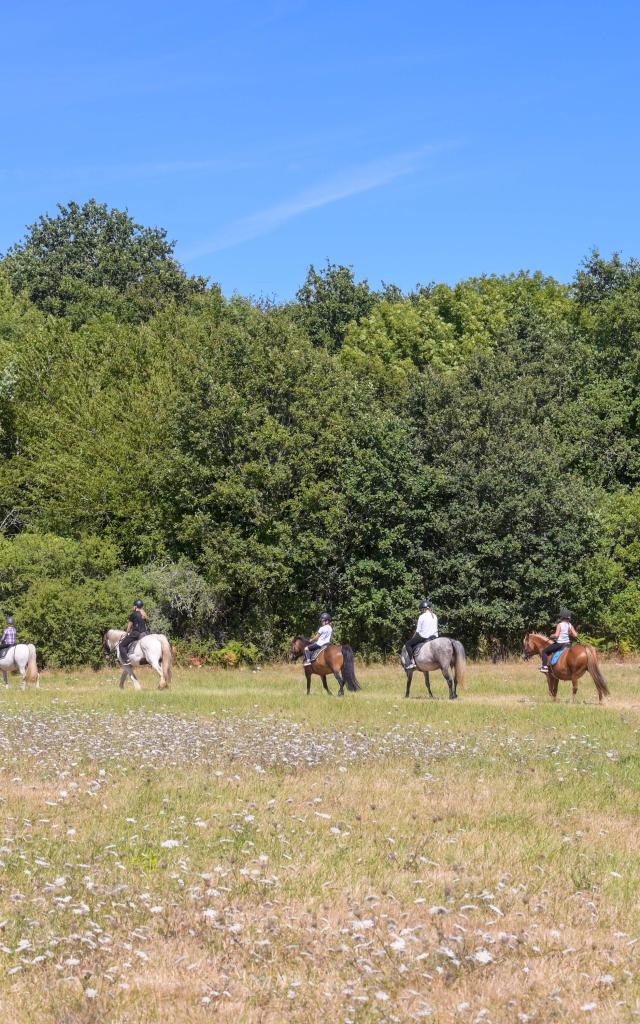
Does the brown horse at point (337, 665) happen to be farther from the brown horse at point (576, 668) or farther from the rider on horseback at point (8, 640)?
the rider on horseback at point (8, 640)

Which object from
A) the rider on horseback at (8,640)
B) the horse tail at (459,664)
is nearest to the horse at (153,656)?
the rider on horseback at (8,640)

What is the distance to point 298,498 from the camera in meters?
53.9

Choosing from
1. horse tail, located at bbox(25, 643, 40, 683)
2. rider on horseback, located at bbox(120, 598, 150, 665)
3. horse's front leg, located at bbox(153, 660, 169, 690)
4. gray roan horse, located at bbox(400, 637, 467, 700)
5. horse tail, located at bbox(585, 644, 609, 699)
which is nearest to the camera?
horse tail, located at bbox(585, 644, 609, 699)

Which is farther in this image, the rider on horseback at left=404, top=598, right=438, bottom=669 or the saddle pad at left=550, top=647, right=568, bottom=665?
the rider on horseback at left=404, top=598, right=438, bottom=669

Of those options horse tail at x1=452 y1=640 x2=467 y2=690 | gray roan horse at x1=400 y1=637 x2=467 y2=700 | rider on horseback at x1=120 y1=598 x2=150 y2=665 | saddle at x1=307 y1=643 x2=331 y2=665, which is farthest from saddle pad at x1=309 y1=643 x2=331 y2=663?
rider on horseback at x1=120 y1=598 x2=150 y2=665

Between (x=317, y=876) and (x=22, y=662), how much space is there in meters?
29.6

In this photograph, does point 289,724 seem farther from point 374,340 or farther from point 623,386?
point 374,340

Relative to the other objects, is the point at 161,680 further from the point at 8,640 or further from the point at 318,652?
the point at 8,640

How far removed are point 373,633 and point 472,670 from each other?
31.5 feet

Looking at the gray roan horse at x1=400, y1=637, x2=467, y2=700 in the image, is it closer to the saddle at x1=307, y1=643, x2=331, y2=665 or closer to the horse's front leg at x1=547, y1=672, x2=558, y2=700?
the horse's front leg at x1=547, y1=672, x2=558, y2=700

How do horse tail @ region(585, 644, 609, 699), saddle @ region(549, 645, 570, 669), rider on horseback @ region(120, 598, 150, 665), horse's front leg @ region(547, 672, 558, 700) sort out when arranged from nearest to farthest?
horse tail @ region(585, 644, 609, 699) → saddle @ region(549, 645, 570, 669) → horse's front leg @ region(547, 672, 558, 700) → rider on horseback @ region(120, 598, 150, 665)

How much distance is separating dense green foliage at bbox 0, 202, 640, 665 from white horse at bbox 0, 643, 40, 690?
9516 millimetres

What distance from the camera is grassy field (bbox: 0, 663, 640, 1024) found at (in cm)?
791

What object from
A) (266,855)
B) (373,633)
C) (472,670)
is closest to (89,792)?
(266,855)
